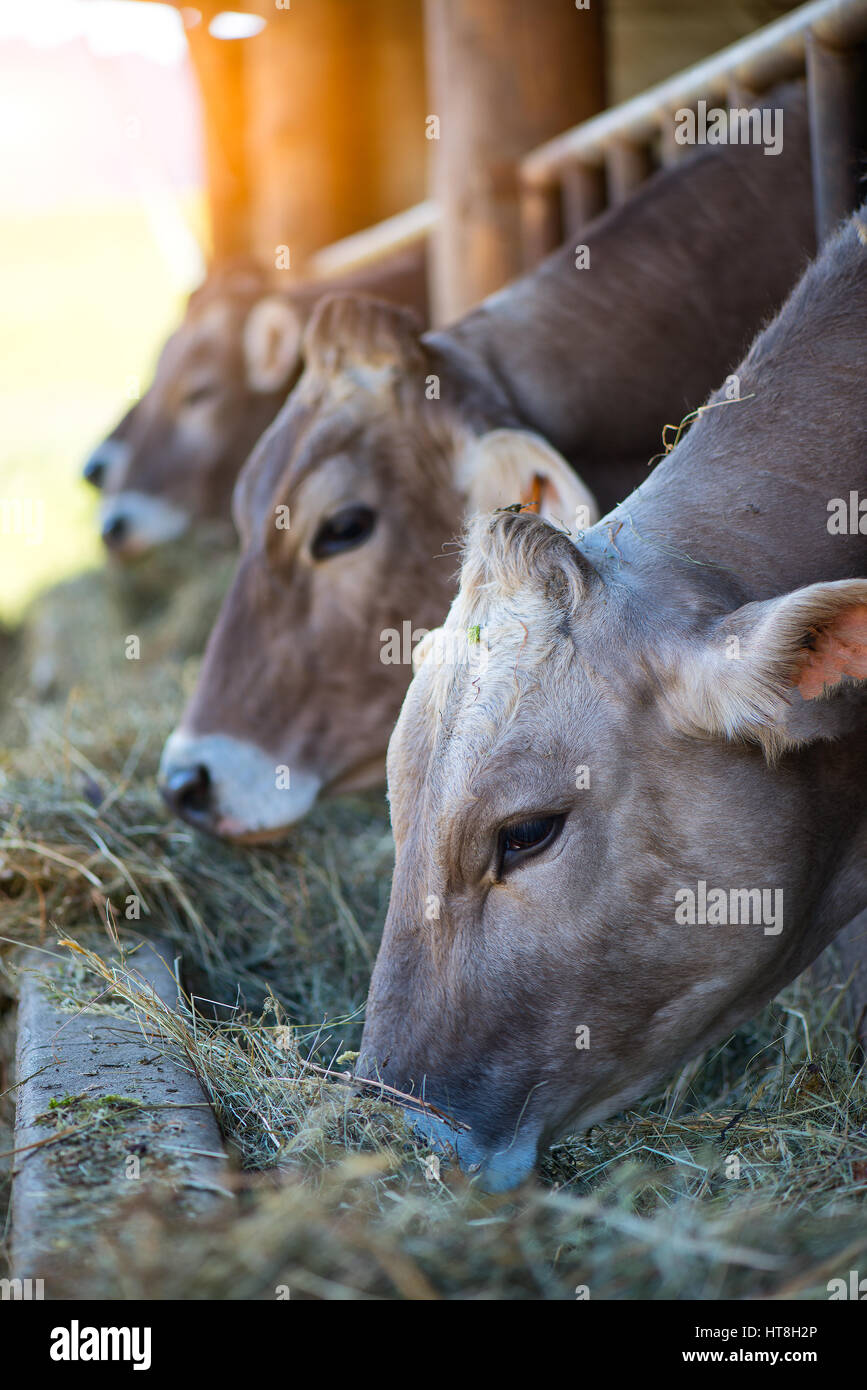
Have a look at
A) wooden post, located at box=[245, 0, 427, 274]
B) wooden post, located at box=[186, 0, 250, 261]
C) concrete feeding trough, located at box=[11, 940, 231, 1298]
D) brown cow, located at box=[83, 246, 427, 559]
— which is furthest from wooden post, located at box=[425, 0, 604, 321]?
wooden post, located at box=[186, 0, 250, 261]

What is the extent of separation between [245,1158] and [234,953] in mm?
1343

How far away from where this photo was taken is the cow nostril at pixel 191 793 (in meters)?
3.58

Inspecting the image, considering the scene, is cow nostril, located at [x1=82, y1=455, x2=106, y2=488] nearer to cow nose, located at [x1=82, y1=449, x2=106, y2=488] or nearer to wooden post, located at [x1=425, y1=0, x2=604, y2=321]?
cow nose, located at [x1=82, y1=449, x2=106, y2=488]

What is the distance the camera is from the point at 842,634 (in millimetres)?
2059

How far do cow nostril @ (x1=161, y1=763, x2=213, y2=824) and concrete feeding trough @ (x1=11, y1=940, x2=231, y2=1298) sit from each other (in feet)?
3.12

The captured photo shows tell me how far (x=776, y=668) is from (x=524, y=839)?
50cm

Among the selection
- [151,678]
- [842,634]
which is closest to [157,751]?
[151,678]

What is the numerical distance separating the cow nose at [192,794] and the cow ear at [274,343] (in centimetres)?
254

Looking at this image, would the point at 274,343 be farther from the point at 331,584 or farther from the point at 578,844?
the point at 578,844

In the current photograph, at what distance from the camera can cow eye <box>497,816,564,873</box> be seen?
2188mm

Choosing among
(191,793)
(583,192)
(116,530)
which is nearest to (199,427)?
(116,530)

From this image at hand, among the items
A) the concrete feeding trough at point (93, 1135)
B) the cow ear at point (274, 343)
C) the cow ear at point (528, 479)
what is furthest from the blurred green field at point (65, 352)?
the concrete feeding trough at point (93, 1135)

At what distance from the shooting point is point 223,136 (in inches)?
357
